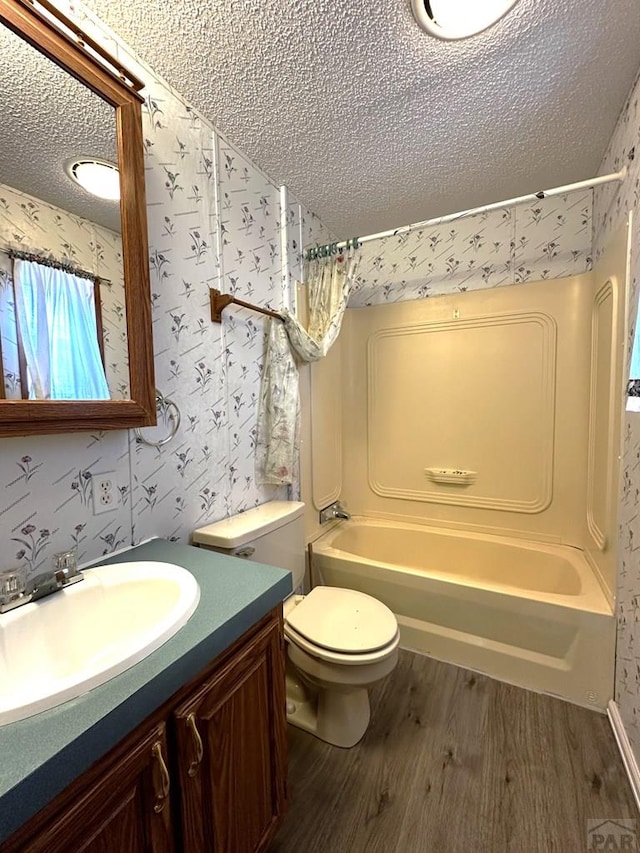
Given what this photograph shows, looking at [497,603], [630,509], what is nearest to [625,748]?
[497,603]

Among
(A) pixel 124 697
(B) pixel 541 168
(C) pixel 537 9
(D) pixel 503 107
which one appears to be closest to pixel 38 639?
(A) pixel 124 697

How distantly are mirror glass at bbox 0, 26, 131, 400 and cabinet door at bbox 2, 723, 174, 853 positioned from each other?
76 cm

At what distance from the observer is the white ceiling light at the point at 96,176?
0.97m

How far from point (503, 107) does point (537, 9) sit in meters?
0.34

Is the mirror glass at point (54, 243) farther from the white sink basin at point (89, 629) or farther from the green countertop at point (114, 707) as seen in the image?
the green countertop at point (114, 707)

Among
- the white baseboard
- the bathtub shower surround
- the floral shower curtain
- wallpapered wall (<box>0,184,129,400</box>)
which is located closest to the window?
the bathtub shower surround

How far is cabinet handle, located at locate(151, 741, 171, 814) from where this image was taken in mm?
637

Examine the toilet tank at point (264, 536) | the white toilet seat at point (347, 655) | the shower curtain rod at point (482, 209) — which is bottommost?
the white toilet seat at point (347, 655)

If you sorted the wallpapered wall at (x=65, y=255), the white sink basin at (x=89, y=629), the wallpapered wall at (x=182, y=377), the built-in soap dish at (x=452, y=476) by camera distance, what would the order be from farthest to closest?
the built-in soap dish at (x=452, y=476) → the wallpapered wall at (x=182, y=377) → the wallpapered wall at (x=65, y=255) → the white sink basin at (x=89, y=629)

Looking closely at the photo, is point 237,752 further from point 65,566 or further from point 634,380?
point 634,380

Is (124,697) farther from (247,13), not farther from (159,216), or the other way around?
(247,13)

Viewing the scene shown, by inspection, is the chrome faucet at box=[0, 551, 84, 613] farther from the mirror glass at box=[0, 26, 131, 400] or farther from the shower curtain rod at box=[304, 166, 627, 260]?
the shower curtain rod at box=[304, 166, 627, 260]

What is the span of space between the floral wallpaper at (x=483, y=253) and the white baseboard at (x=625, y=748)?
2.15 metres

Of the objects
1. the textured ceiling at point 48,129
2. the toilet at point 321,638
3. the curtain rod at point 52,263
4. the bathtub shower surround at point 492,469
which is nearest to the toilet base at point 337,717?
the toilet at point 321,638
